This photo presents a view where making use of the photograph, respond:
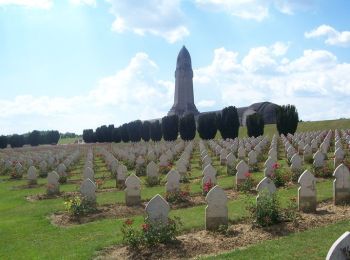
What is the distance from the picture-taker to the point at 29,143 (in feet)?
254

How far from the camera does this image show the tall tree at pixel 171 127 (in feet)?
178

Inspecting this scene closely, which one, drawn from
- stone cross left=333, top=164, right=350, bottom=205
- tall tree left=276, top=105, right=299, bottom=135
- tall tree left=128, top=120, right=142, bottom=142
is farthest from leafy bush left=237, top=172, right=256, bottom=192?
tall tree left=128, top=120, right=142, bottom=142

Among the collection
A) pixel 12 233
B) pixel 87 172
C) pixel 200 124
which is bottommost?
pixel 12 233

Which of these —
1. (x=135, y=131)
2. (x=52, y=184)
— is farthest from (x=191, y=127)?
(x=52, y=184)

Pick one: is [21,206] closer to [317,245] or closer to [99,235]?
[99,235]

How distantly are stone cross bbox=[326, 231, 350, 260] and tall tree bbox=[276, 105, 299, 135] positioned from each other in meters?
35.1

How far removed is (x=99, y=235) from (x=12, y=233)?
103 inches

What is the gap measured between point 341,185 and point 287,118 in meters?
28.6

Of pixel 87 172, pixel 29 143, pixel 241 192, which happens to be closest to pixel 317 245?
pixel 241 192

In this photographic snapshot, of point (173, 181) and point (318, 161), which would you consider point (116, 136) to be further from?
point (173, 181)

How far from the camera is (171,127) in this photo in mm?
54562

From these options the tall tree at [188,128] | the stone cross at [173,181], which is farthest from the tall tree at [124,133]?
the stone cross at [173,181]

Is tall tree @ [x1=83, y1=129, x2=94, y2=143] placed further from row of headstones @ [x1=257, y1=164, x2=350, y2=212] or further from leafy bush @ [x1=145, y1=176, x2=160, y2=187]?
row of headstones @ [x1=257, y1=164, x2=350, y2=212]

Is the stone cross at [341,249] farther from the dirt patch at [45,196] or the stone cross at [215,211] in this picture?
the dirt patch at [45,196]
